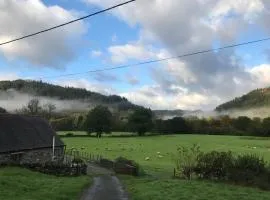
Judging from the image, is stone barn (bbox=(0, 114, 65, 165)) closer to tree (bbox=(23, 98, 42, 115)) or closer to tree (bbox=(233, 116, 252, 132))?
tree (bbox=(23, 98, 42, 115))

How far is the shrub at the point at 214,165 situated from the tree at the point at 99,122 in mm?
94852

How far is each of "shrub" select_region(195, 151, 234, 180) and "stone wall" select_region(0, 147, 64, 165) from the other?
61.0 feet

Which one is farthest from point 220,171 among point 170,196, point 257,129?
point 257,129

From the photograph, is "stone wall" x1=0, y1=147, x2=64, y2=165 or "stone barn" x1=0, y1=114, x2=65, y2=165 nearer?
"stone wall" x1=0, y1=147, x2=64, y2=165

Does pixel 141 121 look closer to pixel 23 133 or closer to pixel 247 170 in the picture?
pixel 23 133

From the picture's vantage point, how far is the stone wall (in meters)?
50.7

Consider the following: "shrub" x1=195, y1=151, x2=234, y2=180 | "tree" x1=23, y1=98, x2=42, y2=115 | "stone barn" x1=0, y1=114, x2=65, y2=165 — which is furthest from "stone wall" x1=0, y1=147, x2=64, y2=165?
"tree" x1=23, y1=98, x2=42, y2=115

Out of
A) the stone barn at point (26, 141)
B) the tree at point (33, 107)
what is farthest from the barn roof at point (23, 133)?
the tree at point (33, 107)

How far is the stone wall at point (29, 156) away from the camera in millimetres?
50713

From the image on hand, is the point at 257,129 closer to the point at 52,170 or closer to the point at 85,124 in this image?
the point at 85,124

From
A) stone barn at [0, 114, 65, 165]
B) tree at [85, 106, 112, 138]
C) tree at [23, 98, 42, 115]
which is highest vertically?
tree at [23, 98, 42, 115]

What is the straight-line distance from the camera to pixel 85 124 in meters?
140

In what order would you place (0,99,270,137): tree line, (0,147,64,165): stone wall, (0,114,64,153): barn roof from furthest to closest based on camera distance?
1. (0,99,270,137): tree line
2. (0,114,64,153): barn roof
3. (0,147,64,165): stone wall

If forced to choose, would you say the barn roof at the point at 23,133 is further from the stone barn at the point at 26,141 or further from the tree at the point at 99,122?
the tree at the point at 99,122
